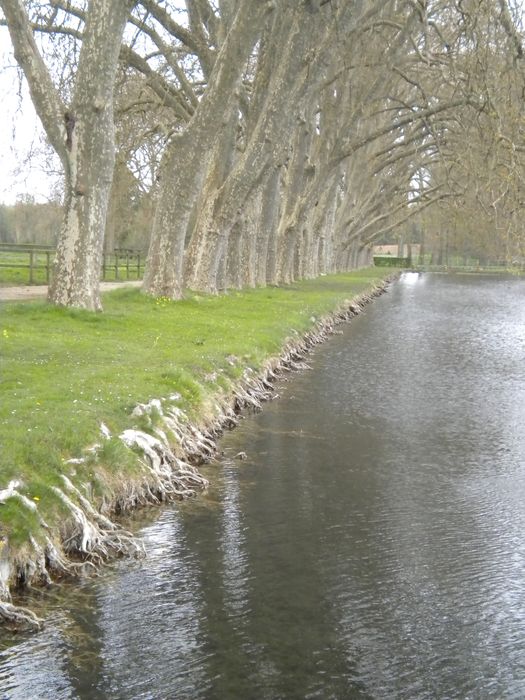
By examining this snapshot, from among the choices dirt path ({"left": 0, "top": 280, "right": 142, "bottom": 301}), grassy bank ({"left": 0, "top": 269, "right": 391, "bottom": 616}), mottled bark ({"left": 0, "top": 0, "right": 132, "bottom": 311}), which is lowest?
grassy bank ({"left": 0, "top": 269, "right": 391, "bottom": 616})

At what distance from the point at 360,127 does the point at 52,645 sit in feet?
125

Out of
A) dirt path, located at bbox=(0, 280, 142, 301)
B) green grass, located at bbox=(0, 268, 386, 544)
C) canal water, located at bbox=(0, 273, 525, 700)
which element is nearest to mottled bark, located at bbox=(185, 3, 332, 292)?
green grass, located at bbox=(0, 268, 386, 544)

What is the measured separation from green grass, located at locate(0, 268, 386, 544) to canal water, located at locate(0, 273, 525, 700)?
2.66 feet

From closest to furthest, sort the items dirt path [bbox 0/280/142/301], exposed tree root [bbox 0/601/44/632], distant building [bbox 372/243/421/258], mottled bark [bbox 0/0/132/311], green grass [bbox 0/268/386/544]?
exposed tree root [bbox 0/601/44/632]
green grass [bbox 0/268/386/544]
mottled bark [bbox 0/0/132/311]
dirt path [bbox 0/280/142/301]
distant building [bbox 372/243/421/258]

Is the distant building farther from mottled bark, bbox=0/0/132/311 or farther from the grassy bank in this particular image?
mottled bark, bbox=0/0/132/311

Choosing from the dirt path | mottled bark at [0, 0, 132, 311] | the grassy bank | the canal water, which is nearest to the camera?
the canal water

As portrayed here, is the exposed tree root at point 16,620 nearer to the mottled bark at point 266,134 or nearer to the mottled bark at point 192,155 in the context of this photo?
the mottled bark at point 192,155

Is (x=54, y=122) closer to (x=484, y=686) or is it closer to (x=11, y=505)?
(x=11, y=505)

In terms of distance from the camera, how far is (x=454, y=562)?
7371mm

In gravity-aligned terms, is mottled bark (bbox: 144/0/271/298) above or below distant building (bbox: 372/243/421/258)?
below

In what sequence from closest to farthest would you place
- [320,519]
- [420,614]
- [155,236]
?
[420,614] < [320,519] < [155,236]

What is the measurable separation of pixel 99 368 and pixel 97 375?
0.52 m

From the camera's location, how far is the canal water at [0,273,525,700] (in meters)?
5.38

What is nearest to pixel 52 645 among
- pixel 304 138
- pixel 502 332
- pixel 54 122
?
pixel 54 122
